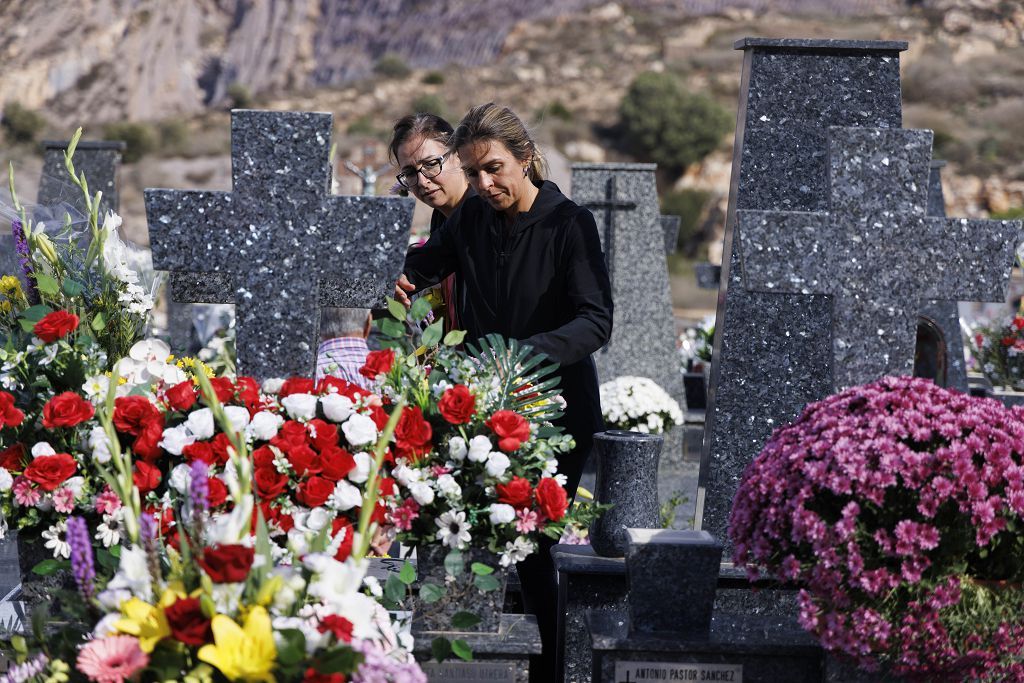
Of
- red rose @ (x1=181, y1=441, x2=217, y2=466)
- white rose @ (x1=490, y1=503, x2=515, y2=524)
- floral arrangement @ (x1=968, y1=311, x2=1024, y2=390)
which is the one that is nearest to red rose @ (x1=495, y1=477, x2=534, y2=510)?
white rose @ (x1=490, y1=503, x2=515, y2=524)

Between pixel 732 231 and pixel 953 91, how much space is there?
52.8 meters

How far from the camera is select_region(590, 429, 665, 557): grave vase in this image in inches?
126

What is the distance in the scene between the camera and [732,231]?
138 inches

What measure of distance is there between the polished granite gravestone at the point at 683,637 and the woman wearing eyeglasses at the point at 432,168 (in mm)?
1199

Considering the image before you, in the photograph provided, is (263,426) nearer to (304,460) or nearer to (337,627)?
(304,460)

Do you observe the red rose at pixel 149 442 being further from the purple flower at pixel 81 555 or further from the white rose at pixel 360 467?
the purple flower at pixel 81 555

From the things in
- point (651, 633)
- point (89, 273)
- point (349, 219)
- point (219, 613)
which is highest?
point (349, 219)

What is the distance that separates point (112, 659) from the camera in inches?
73.9

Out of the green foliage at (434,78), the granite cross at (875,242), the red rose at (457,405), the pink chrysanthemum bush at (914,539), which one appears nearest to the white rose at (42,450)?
the red rose at (457,405)

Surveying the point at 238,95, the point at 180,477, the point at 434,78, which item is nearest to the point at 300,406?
the point at 180,477

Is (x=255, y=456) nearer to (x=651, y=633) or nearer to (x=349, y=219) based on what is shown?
(x=349, y=219)

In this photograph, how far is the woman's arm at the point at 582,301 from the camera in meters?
3.00

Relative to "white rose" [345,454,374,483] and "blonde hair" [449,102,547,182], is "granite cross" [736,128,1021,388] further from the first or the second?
"white rose" [345,454,374,483]

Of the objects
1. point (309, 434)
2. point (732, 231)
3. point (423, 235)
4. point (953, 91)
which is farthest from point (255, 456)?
point (953, 91)
